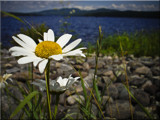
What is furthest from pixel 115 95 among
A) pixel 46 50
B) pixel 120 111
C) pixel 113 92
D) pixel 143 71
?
pixel 46 50

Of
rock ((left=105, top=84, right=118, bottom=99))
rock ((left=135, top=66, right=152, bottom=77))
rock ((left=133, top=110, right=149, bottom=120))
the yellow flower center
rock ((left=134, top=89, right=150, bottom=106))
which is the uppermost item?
the yellow flower center

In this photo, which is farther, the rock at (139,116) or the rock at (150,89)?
the rock at (150,89)

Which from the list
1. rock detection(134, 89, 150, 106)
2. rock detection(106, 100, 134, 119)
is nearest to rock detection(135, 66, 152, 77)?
rock detection(134, 89, 150, 106)

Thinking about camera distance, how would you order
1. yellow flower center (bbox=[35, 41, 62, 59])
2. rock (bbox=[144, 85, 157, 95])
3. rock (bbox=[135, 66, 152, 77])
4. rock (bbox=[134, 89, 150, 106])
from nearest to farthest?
yellow flower center (bbox=[35, 41, 62, 59])
rock (bbox=[134, 89, 150, 106])
rock (bbox=[144, 85, 157, 95])
rock (bbox=[135, 66, 152, 77])

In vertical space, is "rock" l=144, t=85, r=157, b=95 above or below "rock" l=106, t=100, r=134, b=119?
above

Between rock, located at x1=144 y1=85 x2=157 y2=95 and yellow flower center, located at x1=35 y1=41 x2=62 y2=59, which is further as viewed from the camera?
rock, located at x1=144 y1=85 x2=157 y2=95

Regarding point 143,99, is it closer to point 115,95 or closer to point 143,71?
point 115,95

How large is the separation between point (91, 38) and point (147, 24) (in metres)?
1.78

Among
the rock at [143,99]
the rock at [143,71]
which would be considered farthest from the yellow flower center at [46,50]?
the rock at [143,71]

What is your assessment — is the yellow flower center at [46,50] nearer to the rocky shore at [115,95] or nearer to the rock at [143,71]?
the rocky shore at [115,95]


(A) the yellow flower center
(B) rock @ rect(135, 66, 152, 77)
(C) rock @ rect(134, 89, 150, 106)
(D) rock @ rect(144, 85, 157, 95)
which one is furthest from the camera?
(B) rock @ rect(135, 66, 152, 77)

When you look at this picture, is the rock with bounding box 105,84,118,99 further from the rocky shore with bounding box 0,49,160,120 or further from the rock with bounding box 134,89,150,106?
the rock with bounding box 134,89,150,106

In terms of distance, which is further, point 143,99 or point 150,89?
point 150,89

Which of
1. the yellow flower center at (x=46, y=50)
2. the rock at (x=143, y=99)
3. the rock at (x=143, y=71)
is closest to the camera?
the yellow flower center at (x=46, y=50)
